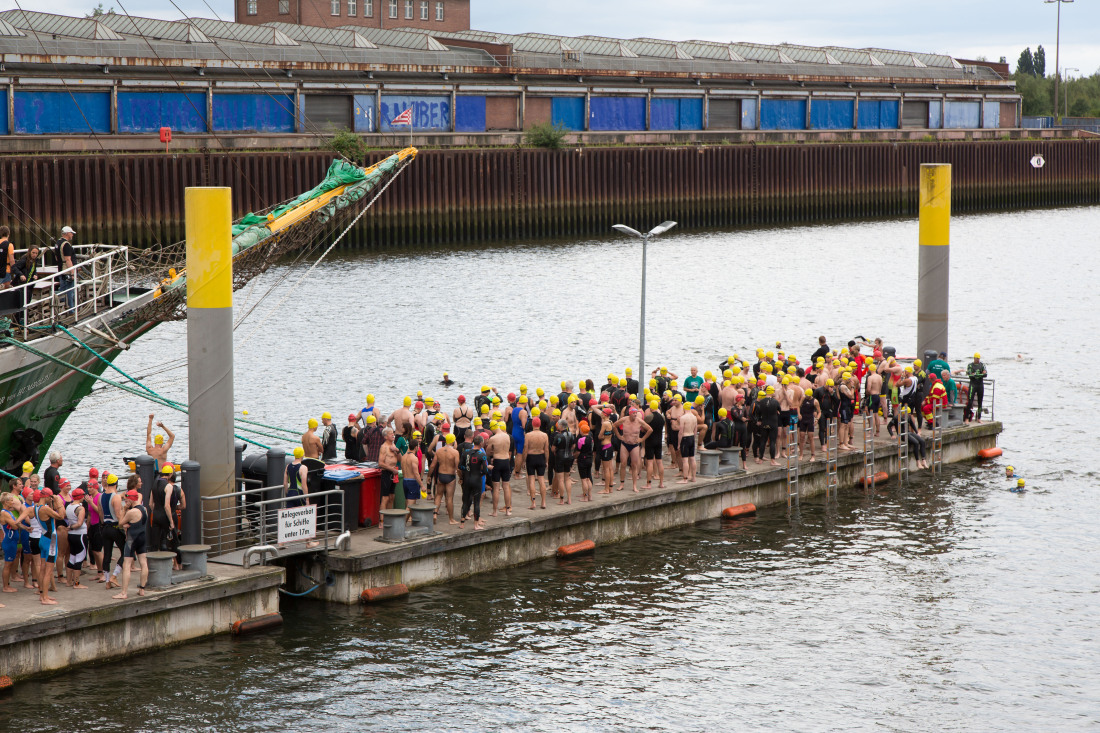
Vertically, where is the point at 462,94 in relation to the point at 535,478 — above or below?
above

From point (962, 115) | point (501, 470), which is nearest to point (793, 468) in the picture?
point (501, 470)

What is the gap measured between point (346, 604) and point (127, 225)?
37.7 m

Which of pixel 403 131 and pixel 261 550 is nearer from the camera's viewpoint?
pixel 261 550

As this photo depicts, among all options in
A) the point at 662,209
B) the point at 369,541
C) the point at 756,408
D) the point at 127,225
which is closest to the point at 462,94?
the point at 662,209

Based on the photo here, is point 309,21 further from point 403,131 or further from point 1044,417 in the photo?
point 1044,417

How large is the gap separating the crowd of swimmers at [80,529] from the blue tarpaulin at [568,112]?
6311 centimetres

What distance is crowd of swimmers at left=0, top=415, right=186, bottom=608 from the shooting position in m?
16.2

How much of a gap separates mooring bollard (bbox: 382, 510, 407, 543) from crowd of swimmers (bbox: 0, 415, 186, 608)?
3235 millimetres

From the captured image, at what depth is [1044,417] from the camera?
35750 millimetres

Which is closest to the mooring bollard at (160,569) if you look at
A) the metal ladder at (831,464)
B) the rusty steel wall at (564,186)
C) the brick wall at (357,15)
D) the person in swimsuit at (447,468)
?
the person in swimsuit at (447,468)

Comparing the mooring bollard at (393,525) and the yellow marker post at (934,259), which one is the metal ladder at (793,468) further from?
the mooring bollard at (393,525)

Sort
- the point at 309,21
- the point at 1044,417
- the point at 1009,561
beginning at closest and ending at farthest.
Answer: the point at 1009,561 < the point at 1044,417 < the point at 309,21

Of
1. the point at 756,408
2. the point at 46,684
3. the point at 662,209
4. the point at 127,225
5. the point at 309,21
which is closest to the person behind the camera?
the point at 46,684

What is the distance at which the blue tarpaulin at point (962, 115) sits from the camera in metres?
105
